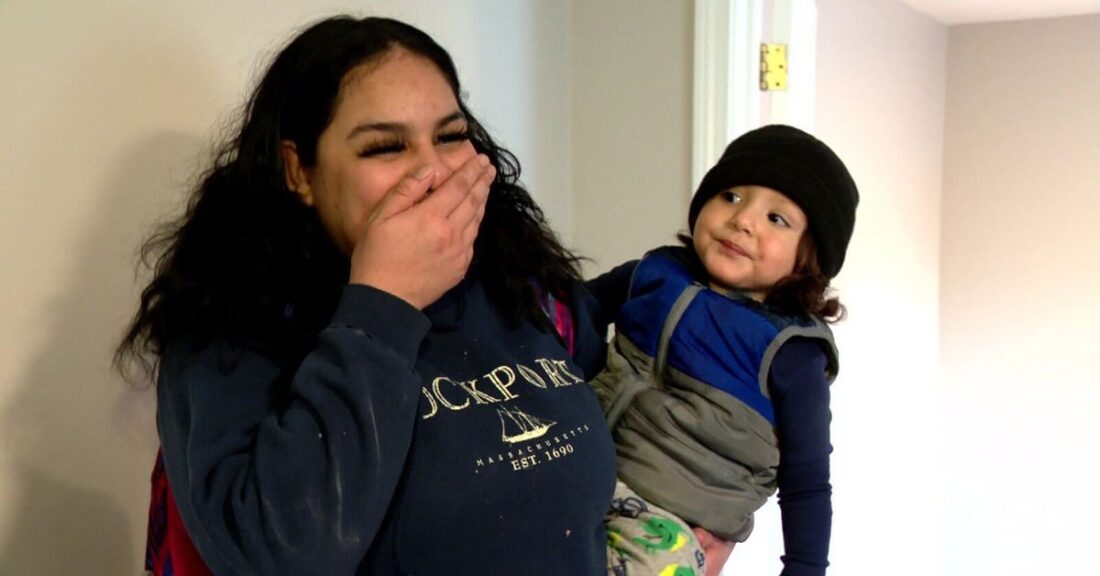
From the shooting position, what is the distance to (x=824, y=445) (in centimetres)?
112

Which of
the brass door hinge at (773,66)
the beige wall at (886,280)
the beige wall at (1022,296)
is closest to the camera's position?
the brass door hinge at (773,66)

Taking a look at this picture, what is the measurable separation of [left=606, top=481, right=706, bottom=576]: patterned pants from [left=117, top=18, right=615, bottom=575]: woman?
0.04 m

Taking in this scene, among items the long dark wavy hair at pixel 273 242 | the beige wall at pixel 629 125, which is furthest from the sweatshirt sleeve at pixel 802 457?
the beige wall at pixel 629 125

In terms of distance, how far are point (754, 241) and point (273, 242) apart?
1.86 feet

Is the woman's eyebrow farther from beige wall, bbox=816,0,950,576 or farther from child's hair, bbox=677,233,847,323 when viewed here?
beige wall, bbox=816,0,950,576

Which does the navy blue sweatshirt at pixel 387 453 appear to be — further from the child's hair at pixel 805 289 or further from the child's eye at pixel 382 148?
the child's hair at pixel 805 289

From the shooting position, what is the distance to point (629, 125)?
2016 millimetres

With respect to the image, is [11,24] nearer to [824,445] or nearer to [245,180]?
[245,180]

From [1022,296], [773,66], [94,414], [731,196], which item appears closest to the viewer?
[94,414]

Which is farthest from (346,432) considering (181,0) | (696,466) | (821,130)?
(821,130)

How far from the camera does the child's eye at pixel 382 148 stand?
2.96 feet

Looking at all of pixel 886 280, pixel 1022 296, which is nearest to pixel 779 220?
pixel 886 280

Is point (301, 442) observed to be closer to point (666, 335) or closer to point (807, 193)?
point (666, 335)

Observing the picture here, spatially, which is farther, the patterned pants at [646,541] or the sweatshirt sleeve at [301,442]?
the patterned pants at [646,541]
